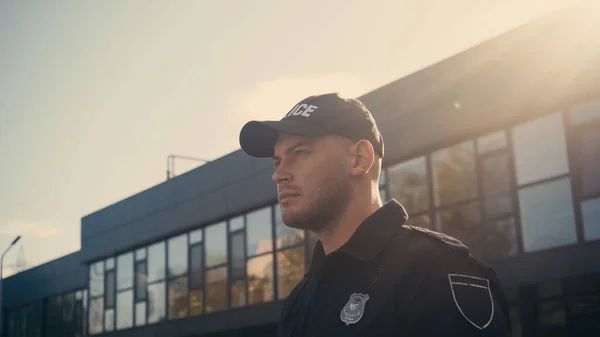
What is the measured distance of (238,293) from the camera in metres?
21.8

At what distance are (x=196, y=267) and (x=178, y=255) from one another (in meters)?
1.10

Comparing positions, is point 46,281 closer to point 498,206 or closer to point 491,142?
point 491,142

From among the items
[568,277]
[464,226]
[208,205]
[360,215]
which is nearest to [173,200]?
[208,205]

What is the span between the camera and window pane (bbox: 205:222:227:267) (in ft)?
74.3

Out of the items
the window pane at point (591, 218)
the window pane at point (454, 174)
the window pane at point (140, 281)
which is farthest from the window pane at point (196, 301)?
the window pane at point (591, 218)

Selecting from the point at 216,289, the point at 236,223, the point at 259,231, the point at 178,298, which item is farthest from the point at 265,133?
the point at 178,298

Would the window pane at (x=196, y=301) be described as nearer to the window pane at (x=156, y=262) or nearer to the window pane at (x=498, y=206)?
the window pane at (x=156, y=262)

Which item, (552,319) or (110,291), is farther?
(110,291)

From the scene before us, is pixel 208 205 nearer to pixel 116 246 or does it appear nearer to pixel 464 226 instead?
pixel 116 246

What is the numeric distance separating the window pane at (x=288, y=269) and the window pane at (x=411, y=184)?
344 cm

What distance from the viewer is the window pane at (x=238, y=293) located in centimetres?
2156

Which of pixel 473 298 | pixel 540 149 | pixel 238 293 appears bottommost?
pixel 473 298

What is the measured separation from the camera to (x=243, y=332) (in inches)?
877

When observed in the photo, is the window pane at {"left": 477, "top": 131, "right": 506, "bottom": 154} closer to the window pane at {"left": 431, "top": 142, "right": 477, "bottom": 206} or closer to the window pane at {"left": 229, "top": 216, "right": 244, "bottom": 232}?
the window pane at {"left": 431, "top": 142, "right": 477, "bottom": 206}
